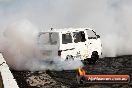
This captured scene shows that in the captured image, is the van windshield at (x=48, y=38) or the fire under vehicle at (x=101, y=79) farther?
the van windshield at (x=48, y=38)

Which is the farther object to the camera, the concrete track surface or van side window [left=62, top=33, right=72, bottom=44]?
van side window [left=62, top=33, right=72, bottom=44]

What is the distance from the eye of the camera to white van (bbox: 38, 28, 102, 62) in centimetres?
1859

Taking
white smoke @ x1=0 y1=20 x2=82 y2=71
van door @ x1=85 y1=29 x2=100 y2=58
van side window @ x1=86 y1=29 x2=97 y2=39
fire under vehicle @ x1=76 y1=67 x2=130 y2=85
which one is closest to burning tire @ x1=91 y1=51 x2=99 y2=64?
van door @ x1=85 y1=29 x2=100 y2=58

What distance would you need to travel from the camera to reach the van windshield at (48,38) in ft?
61.9

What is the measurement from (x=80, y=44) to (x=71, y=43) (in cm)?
71

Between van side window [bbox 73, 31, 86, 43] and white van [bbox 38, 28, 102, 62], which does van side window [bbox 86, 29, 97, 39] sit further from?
van side window [bbox 73, 31, 86, 43]

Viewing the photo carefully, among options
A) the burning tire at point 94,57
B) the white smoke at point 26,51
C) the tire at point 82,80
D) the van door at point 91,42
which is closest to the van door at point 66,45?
the white smoke at point 26,51

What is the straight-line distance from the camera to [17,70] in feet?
62.7

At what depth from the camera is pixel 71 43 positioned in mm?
19188

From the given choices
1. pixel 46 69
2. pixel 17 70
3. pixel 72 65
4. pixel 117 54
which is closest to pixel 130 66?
pixel 72 65

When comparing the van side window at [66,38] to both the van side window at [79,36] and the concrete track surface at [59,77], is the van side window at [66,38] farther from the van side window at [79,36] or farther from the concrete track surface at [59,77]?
the concrete track surface at [59,77]

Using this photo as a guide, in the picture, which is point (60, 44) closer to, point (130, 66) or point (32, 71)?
point (32, 71)

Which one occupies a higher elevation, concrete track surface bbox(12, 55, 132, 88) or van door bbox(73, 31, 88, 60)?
van door bbox(73, 31, 88, 60)

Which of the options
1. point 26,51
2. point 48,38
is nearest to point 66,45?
point 48,38
